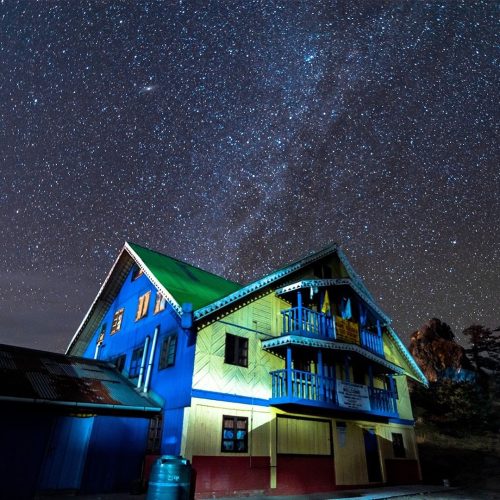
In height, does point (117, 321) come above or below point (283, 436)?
above

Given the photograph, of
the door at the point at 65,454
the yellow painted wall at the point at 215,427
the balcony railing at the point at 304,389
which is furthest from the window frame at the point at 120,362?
the balcony railing at the point at 304,389

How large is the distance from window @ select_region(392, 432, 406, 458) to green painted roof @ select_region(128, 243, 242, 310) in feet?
43.7

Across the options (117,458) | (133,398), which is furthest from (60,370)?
(117,458)

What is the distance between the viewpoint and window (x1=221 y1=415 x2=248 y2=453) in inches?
615

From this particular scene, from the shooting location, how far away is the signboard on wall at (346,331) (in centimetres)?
2083

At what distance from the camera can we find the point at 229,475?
15047 millimetres

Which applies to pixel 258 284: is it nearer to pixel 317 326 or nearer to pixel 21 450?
pixel 317 326

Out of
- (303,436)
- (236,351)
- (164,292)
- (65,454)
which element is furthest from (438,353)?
(65,454)

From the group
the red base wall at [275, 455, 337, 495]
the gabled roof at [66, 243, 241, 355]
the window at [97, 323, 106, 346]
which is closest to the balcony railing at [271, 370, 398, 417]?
the red base wall at [275, 455, 337, 495]

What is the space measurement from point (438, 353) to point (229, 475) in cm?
3651

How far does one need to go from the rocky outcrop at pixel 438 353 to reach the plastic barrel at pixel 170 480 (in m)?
40.4

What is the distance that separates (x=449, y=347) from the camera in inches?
1732

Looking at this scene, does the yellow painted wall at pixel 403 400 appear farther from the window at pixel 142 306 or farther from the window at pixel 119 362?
the window at pixel 119 362

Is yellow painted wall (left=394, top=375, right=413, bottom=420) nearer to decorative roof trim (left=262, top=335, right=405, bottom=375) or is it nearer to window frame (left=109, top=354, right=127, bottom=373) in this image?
decorative roof trim (left=262, top=335, right=405, bottom=375)
